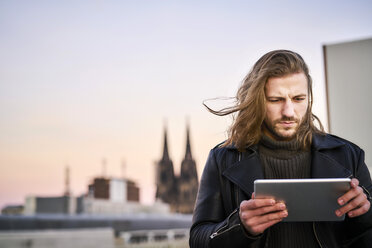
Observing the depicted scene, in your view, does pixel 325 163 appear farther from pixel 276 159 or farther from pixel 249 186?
pixel 249 186

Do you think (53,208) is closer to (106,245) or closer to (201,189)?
(106,245)

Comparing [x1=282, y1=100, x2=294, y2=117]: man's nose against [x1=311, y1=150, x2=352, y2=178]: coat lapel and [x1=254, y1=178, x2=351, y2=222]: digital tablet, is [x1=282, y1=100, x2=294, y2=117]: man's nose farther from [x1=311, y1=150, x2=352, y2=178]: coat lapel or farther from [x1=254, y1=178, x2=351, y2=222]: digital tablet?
[x1=254, y1=178, x2=351, y2=222]: digital tablet

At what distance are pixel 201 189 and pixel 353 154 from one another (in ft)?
1.80

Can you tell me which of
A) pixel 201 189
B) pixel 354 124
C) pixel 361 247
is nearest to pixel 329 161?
pixel 361 247

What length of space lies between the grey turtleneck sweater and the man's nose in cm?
13

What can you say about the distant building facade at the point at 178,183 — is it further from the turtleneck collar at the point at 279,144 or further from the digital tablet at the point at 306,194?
the digital tablet at the point at 306,194

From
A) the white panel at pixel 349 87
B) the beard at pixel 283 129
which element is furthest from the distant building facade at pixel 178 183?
the beard at pixel 283 129

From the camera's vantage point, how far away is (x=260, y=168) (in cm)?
176

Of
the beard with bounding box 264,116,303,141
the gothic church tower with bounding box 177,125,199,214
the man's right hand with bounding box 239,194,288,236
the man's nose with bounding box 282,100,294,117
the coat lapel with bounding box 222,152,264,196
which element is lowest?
the gothic church tower with bounding box 177,125,199,214

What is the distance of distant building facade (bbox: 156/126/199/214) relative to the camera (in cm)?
6009

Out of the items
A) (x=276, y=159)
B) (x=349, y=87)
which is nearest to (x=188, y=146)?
(x=349, y=87)

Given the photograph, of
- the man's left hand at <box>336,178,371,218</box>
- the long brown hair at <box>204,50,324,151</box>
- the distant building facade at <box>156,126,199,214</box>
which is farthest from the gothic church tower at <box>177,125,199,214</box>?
the man's left hand at <box>336,178,371,218</box>

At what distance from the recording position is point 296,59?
1.80 meters

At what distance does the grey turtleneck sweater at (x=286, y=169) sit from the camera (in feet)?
5.44
